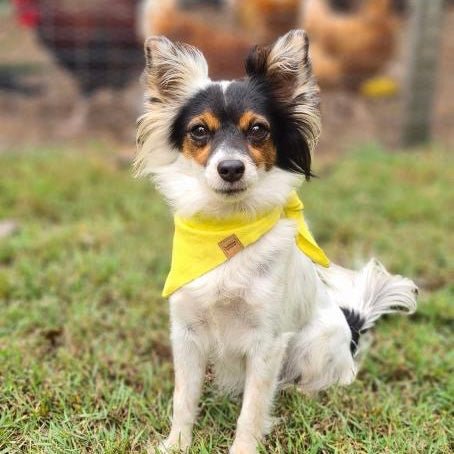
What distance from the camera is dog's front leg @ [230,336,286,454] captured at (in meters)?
2.44

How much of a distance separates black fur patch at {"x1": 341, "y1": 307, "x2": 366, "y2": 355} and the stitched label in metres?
0.81

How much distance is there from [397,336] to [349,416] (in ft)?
2.81

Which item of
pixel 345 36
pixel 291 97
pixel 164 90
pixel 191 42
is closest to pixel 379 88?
pixel 345 36

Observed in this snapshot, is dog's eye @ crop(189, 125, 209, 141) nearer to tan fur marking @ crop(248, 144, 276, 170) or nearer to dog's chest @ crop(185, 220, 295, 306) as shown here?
tan fur marking @ crop(248, 144, 276, 170)

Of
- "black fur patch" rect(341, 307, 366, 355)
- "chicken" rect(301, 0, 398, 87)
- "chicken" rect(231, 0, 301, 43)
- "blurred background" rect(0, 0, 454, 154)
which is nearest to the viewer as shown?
"black fur patch" rect(341, 307, 366, 355)

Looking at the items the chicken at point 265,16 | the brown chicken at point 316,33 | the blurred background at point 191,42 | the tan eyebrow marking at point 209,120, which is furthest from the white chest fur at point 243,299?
the chicken at point 265,16

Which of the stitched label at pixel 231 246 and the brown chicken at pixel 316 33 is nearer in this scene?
the stitched label at pixel 231 246

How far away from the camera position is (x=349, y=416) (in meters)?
2.69

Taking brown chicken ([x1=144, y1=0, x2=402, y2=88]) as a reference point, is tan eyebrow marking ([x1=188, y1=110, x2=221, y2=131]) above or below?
above

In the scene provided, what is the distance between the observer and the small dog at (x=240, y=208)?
241 centimetres

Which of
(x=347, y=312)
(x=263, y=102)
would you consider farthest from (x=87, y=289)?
(x=263, y=102)

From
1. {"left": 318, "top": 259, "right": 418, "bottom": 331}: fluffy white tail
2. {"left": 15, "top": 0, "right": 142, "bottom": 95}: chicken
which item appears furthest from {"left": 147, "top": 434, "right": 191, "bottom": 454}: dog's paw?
{"left": 15, "top": 0, "right": 142, "bottom": 95}: chicken

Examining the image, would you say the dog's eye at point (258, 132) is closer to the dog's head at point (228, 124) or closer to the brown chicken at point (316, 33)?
the dog's head at point (228, 124)

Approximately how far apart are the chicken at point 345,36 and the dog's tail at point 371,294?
474 centimetres
